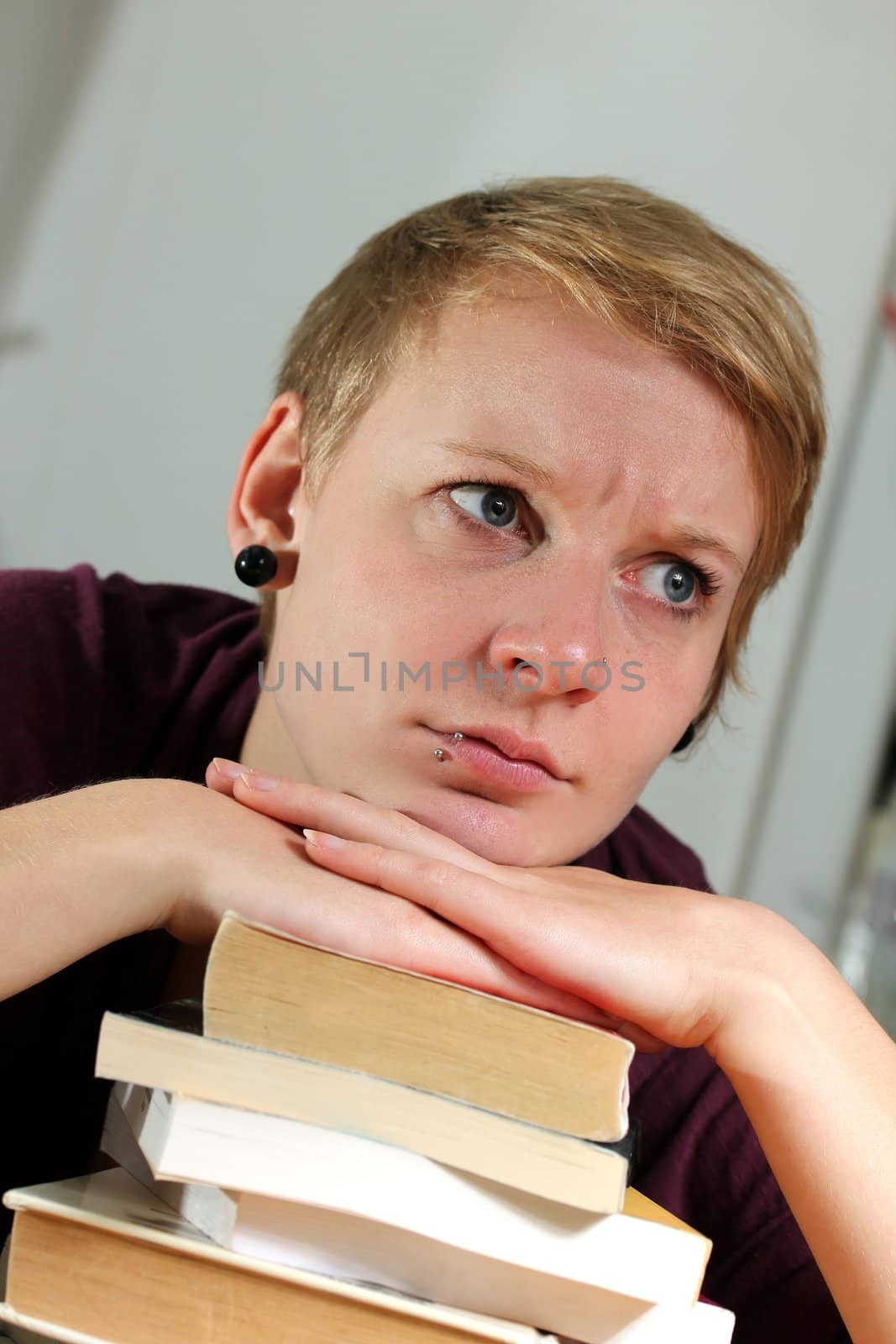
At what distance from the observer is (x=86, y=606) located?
1.05m

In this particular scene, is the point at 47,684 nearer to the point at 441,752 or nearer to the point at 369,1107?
the point at 441,752

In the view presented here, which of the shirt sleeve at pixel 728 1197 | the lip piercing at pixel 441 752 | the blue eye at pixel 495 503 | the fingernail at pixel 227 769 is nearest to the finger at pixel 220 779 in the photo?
the fingernail at pixel 227 769

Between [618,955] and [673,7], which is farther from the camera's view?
[673,7]

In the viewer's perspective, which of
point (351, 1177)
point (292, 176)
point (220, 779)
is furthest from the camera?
point (292, 176)

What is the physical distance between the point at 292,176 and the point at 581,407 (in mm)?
936

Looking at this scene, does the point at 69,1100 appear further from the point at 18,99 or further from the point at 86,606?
the point at 18,99

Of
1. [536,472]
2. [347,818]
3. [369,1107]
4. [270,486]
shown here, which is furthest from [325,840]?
[270,486]

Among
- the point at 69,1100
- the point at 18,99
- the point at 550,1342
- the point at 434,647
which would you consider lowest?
the point at 69,1100

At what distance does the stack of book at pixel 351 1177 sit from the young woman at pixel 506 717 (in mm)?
83

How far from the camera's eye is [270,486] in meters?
0.96

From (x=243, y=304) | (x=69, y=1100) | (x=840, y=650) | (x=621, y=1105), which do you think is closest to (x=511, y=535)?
(x=621, y=1105)

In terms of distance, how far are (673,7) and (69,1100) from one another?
148cm

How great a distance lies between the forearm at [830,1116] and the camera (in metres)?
0.65

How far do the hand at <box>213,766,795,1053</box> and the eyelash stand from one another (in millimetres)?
194
